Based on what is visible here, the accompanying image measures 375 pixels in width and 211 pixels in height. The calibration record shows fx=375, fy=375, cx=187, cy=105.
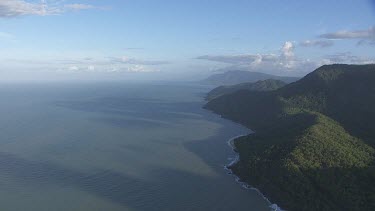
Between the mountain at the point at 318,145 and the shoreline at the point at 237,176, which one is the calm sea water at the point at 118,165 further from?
the mountain at the point at 318,145

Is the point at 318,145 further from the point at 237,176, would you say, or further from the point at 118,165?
the point at 118,165

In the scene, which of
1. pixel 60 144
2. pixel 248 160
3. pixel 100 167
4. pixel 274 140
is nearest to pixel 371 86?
pixel 274 140

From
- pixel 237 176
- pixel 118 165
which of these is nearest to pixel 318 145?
pixel 237 176

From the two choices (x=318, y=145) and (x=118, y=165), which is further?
(x=118, y=165)

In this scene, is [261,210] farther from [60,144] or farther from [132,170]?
[60,144]

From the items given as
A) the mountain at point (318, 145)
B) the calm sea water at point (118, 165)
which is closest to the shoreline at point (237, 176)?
the mountain at point (318, 145)

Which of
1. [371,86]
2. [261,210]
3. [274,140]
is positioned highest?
[371,86]
